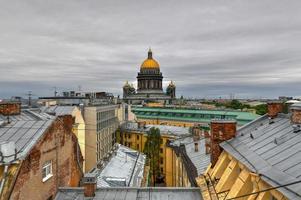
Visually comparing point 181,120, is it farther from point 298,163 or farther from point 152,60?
point 298,163

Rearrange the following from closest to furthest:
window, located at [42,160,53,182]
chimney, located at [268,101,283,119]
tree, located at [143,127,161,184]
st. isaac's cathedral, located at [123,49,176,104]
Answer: window, located at [42,160,53,182] < chimney, located at [268,101,283,119] < tree, located at [143,127,161,184] < st. isaac's cathedral, located at [123,49,176,104]

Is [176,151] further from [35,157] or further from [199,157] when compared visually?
[35,157]

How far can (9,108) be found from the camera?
19.9 metres

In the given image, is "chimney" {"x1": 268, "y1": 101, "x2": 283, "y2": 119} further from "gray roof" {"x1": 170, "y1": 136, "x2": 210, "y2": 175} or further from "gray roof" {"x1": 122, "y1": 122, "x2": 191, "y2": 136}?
"gray roof" {"x1": 122, "y1": 122, "x2": 191, "y2": 136}

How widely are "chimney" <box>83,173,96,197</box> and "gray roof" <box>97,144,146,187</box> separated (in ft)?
25.1

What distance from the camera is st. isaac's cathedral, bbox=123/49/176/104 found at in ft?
481

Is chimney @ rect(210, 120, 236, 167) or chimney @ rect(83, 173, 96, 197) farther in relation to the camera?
chimney @ rect(210, 120, 236, 167)

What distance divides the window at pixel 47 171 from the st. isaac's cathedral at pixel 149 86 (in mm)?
126419

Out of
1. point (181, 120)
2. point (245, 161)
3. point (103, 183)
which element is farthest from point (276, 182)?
point (181, 120)

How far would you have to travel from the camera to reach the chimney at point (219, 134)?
701 inches

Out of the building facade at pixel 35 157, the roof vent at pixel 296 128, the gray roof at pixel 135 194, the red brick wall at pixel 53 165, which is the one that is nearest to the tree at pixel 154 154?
the red brick wall at pixel 53 165

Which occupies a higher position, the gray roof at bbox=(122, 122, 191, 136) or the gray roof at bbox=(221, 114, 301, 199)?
the gray roof at bbox=(221, 114, 301, 199)

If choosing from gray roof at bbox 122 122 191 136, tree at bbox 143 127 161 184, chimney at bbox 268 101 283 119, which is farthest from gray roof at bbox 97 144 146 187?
gray roof at bbox 122 122 191 136

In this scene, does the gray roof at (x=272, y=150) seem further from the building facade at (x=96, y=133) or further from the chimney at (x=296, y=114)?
the building facade at (x=96, y=133)
